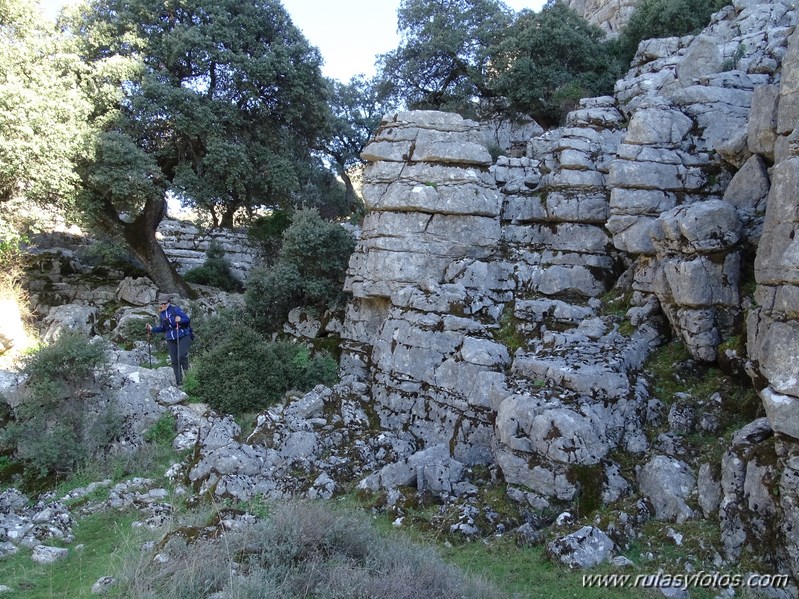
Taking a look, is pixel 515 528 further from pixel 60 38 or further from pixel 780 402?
pixel 60 38

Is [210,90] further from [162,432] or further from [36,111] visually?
[162,432]

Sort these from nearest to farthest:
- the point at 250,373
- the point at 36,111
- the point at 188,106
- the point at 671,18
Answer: the point at 250,373 → the point at 36,111 → the point at 188,106 → the point at 671,18

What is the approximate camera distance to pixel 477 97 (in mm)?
25953

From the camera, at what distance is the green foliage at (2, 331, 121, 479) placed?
11.5 metres

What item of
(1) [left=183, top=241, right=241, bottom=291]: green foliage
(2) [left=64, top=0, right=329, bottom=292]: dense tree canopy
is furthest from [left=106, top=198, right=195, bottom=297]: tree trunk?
(1) [left=183, top=241, right=241, bottom=291]: green foliage

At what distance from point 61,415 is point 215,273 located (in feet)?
39.0

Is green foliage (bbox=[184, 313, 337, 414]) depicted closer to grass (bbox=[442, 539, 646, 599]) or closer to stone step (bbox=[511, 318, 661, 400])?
stone step (bbox=[511, 318, 661, 400])

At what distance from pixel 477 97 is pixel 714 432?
19.8 metres

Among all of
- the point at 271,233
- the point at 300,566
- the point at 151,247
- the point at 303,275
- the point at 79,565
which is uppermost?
the point at 271,233

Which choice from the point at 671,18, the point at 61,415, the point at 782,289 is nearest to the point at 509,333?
the point at 782,289

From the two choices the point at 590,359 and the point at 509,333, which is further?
the point at 509,333

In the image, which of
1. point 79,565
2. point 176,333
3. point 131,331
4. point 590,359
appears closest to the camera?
point 79,565

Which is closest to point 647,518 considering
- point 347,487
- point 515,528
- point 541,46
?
point 515,528

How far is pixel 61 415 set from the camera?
12195mm
